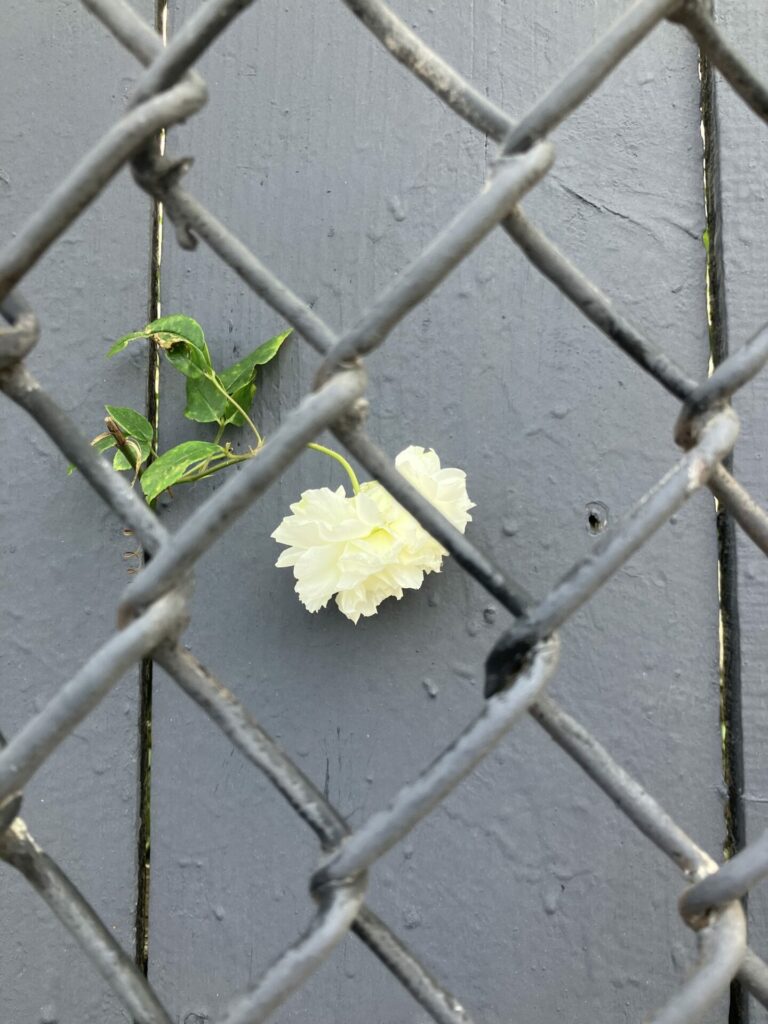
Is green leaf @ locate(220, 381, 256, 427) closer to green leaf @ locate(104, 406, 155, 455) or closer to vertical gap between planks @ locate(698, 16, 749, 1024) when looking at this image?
green leaf @ locate(104, 406, 155, 455)

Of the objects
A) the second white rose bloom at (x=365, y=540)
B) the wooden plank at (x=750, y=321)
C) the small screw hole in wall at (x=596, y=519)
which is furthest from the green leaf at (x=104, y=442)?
the wooden plank at (x=750, y=321)

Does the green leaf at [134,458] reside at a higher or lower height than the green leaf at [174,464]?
higher

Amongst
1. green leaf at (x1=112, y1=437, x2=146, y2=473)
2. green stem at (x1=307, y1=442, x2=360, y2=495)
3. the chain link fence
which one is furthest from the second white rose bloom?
the chain link fence

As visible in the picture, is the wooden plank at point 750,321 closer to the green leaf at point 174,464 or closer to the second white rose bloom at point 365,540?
the second white rose bloom at point 365,540

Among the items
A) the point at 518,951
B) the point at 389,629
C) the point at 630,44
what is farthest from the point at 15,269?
the point at 518,951

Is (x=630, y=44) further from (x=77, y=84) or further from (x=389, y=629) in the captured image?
(x=77, y=84)

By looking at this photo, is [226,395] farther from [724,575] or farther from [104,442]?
[724,575]
